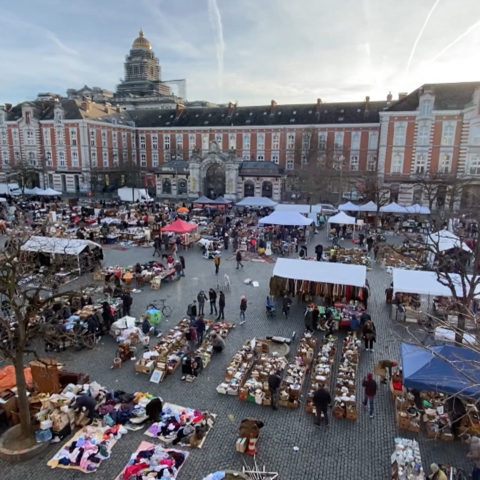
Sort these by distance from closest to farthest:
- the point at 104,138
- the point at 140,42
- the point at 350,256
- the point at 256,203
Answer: the point at 350,256
the point at 256,203
the point at 104,138
the point at 140,42

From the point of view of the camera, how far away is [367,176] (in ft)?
144

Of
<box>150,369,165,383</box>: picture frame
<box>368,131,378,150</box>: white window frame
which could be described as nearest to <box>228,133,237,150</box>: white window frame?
<box>368,131,378,150</box>: white window frame

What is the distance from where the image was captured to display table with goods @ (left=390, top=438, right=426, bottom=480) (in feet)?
23.6

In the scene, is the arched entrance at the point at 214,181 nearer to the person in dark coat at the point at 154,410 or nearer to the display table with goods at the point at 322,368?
the display table with goods at the point at 322,368

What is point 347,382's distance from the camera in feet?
33.4

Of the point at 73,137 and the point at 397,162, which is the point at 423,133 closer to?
the point at 397,162

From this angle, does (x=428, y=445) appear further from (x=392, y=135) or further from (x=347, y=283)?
(x=392, y=135)

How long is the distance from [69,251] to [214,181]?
3169 cm

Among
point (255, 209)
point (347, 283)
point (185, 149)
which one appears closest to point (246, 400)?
point (347, 283)

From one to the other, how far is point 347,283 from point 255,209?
26.0m

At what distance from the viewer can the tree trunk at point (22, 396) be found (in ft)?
26.1

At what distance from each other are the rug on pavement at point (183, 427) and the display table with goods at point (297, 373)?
1948mm

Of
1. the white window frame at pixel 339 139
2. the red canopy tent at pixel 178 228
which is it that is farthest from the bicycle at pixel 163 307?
the white window frame at pixel 339 139

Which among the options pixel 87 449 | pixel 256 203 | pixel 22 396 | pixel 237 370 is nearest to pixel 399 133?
pixel 256 203
